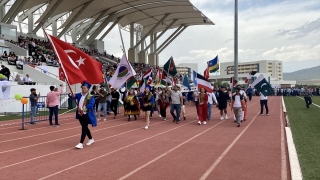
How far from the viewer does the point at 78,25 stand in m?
61.6

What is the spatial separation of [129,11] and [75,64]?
44879 millimetres

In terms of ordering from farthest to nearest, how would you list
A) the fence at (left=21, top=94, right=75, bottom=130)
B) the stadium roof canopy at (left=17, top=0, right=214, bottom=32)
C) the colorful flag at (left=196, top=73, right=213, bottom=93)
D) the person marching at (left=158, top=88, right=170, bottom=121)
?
the stadium roof canopy at (left=17, top=0, right=214, bottom=32) → the fence at (left=21, top=94, right=75, bottom=130) → the person marching at (left=158, top=88, right=170, bottom=121) → the colorful flag at (left=196, top=73, right=213, bottom=93)

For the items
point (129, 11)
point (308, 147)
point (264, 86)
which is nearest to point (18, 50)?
point (264, 86)

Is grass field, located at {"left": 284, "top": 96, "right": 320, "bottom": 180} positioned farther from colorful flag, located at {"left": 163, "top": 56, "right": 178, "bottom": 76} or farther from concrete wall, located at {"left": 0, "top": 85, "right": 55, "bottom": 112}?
concrete wall, located at {"left": 0, "top": 85, "right": 55, "bottom": 112}

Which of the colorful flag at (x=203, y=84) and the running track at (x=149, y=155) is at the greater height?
the colorful flag at (x=203, y=84)

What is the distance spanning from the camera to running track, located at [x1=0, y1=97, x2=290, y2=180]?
19.5ft

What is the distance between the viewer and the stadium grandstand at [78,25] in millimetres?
26381

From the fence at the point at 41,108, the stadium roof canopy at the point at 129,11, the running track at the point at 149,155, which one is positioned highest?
the stadium roof canopy at the point at 129,11

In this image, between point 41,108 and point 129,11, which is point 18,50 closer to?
point 41,108

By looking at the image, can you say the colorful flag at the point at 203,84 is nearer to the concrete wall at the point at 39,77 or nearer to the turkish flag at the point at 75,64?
the turkish flag at the point at 75,64

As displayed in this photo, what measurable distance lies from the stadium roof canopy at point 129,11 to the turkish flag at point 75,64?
30.2 meters

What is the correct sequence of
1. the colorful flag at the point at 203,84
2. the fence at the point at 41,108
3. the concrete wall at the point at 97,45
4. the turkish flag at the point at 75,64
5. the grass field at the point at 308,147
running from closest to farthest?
the grass field at the point at 308,147
the turkish flag at the point at 75,64
the colorful flag at the point at 203,84
the fence at the point at 41,108
the concrete wall at the point at 97,45

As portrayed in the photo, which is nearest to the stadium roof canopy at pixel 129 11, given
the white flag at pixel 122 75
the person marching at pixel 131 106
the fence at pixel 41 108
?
the fence at pixel 41 108

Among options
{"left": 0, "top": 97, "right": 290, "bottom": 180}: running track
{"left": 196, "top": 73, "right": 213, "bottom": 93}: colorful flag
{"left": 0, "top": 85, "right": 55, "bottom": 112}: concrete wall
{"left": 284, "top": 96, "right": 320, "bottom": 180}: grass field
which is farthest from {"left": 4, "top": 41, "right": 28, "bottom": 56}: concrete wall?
{"left": 284, "top": 96, "right": 320, "bottom": 180}: grass field
